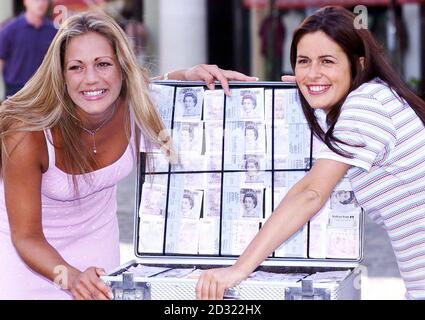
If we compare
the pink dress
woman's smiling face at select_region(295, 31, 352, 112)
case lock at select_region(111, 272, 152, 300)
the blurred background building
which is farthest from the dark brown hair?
the blurred background building

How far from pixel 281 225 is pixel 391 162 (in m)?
0.31

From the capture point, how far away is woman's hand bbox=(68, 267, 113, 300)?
248 centimetres

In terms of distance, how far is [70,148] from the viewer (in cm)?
289

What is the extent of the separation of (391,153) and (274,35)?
33.0 feet

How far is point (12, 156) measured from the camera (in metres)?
2.79

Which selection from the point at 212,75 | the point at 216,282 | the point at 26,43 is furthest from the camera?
the point at 26,43

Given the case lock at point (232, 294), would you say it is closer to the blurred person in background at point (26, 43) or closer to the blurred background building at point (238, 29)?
the blurred person in background at point (26, 43)

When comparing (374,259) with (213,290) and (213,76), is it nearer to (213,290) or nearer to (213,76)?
(213,76)

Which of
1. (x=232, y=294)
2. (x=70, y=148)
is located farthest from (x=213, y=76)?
(x=232, y=294)

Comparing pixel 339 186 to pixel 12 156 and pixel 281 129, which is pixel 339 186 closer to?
pixel 281 129

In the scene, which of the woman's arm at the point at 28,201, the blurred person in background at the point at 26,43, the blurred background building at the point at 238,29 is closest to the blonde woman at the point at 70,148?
the woman's arm at the point at 28,201

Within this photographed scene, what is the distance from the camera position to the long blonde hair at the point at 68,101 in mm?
2848

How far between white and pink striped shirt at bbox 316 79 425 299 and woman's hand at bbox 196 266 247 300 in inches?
13.9

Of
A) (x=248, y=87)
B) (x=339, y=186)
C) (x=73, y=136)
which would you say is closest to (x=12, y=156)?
(x=73, y=136)
